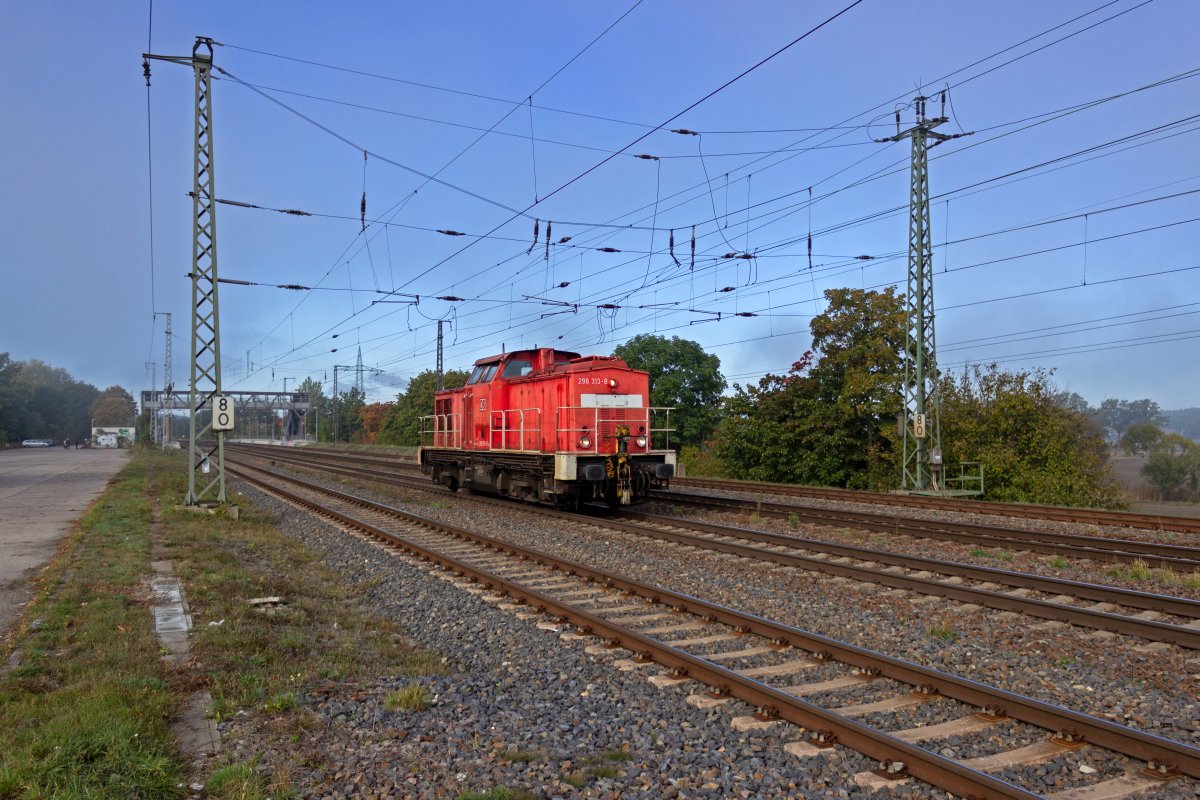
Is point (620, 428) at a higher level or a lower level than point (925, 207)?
lower

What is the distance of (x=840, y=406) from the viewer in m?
25.9

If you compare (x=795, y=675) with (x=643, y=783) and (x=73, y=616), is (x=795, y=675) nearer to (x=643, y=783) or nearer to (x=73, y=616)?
(x=643, y=783)

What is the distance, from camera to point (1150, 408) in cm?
9350

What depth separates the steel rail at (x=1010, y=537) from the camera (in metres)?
10.9

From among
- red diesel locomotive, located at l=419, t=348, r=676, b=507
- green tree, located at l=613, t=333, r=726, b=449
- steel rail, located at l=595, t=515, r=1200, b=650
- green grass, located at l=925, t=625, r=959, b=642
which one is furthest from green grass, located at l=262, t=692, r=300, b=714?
green tree, located at l=613, t=333, r=726, b=449

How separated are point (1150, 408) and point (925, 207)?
9359cm

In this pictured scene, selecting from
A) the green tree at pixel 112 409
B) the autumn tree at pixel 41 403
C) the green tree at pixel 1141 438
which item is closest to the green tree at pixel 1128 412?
the green tree at pixel 1141 438

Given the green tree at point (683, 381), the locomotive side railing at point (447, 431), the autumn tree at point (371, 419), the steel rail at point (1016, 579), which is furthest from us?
the autumn tree at point (371, 419)

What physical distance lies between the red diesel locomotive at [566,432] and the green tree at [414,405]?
38.5 meters

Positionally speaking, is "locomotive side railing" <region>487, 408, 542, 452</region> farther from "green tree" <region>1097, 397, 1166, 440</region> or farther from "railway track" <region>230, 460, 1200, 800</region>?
"green tree" <region>1097, 397, 1166, 440</region>

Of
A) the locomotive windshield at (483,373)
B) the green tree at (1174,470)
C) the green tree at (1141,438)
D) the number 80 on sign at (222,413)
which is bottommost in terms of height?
the green tree at (1174,470)

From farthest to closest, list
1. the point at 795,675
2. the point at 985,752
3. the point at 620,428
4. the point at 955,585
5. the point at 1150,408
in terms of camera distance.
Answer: the point at 1150,408 < the point at 620,428 < the point at 955,585 < the point at 795,675 < the point at 985,752

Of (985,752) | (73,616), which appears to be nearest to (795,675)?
(985,752)

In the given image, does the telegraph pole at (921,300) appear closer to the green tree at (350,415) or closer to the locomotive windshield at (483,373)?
the locomotive windshield at (483,373)
